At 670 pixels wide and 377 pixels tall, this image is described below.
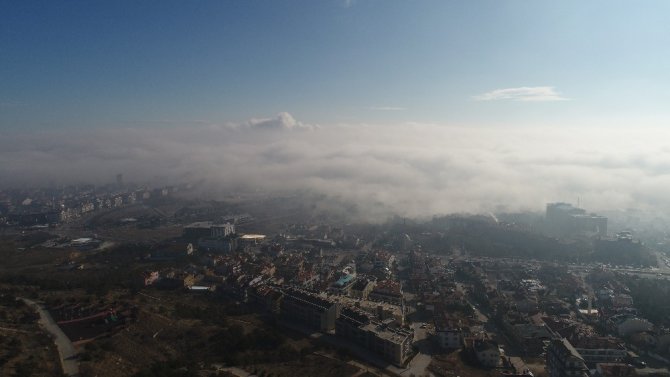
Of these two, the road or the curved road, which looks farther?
the road

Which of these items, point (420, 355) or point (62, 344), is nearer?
point (62, 344)

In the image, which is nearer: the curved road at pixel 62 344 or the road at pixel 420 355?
the curved road at pixel 62 344

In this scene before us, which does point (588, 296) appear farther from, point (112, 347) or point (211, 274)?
point (112, 347)

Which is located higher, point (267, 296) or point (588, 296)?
point (267, 296)

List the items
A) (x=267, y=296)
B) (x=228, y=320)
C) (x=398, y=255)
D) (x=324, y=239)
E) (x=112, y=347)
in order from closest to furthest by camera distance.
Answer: (x=112, y=347) < (x=228, y=320) < (x=267, y=296) < (x=398, y=255) < (x=324, y=239)

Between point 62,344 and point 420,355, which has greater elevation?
point 62,344

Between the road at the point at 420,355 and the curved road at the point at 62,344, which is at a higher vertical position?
the curved road at the point at 62,344

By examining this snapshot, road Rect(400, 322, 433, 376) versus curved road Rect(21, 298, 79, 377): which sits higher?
curved road Rect(21, 298, 79, 377)

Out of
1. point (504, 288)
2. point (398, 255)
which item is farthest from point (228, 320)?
point (398, 255)
